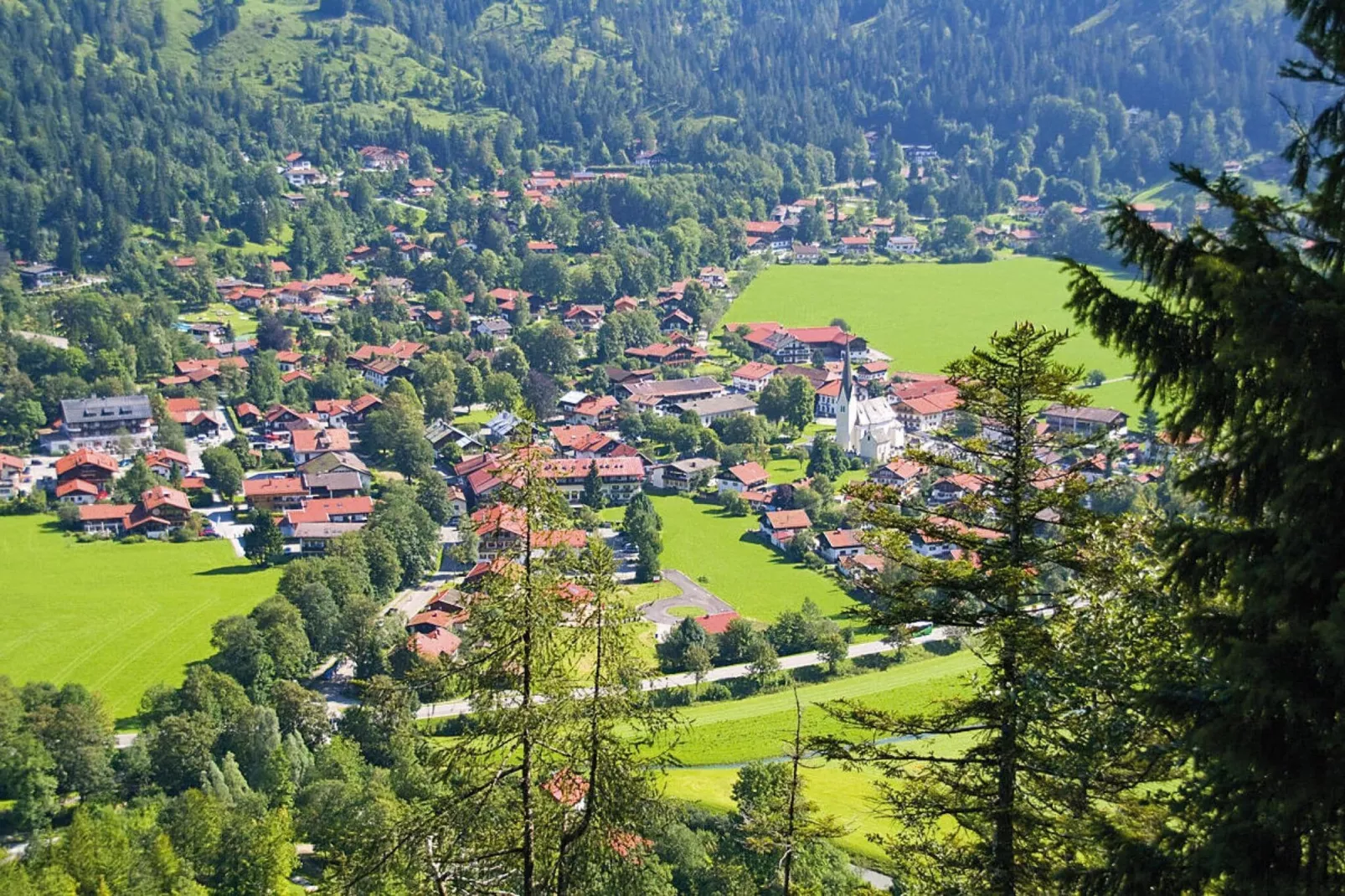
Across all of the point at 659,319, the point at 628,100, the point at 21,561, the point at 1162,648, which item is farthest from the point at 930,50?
the point at 1162,648

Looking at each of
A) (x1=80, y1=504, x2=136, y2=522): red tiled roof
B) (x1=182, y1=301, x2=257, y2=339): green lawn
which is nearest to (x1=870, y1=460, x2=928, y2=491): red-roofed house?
(x1=80, y1=504, x2=136, y2=522): red tiled roof

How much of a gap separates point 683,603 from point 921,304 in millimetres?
39152

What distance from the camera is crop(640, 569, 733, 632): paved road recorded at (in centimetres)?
3244

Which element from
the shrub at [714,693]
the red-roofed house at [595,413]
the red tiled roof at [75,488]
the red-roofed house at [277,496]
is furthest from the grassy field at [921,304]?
the red tiled roof at [75,488]

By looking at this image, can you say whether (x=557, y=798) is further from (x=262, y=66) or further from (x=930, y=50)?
(x=930, y=50)

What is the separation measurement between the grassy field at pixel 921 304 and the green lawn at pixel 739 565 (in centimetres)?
2098

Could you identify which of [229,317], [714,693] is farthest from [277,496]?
[229,317]

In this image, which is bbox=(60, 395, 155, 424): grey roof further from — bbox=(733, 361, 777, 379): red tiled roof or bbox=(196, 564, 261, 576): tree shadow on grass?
bbox=(733, 361, 777, 379): red tiled roof

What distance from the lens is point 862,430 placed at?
46.9 m

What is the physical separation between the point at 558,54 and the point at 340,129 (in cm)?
3461

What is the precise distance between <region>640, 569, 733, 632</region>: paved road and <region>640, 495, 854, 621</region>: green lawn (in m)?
0.37

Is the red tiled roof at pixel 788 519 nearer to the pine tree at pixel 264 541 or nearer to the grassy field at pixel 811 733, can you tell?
the grassy field at pixel 811 733

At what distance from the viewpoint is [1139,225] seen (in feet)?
16.6

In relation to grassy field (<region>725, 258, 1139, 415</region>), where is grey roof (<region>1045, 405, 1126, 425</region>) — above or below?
below
